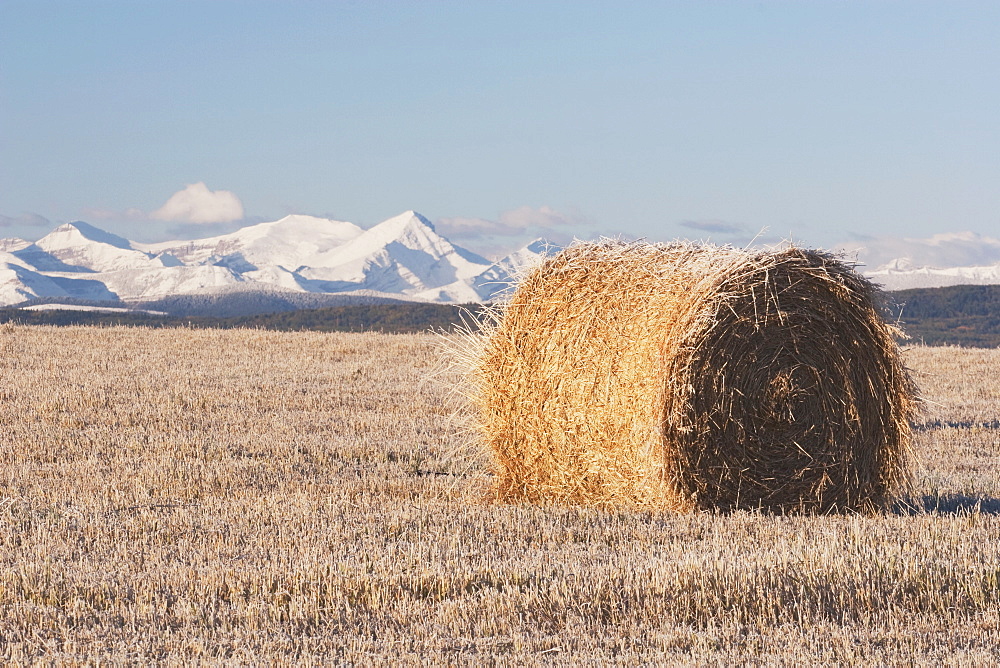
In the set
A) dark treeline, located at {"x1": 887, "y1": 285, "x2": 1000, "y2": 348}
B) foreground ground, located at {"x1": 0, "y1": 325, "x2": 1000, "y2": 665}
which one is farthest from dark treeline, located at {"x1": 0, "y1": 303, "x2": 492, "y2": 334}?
foreground ground, located at {"x1": 0, "y1": 325, "x2": 1000, "y2": 665}

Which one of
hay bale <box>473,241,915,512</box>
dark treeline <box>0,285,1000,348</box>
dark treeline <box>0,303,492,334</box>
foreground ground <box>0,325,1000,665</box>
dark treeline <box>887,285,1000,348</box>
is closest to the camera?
foreground ground <box>0,325,1000,665</box>

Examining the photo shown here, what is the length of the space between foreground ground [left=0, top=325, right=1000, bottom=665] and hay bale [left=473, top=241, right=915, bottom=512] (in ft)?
1.48

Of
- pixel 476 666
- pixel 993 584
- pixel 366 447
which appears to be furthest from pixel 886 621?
pixel 366 447

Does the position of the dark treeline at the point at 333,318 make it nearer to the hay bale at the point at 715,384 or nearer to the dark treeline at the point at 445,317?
the dark treeline at the point at 445,317

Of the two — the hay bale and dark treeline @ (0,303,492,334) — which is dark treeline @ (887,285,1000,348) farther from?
the hay bale

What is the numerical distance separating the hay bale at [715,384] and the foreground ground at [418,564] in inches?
17.7

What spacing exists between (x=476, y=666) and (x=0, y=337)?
83.0ft

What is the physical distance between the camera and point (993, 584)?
22.3ft

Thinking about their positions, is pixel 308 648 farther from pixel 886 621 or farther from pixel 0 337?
pixel 0 337

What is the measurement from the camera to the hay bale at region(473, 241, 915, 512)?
31.1 feet

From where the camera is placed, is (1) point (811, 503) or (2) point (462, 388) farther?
(2) point (462, 388)

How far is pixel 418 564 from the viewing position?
24.5 feet

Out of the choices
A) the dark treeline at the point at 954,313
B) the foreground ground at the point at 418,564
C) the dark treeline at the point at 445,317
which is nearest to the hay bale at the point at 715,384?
the foreground ground at the point at 418,564

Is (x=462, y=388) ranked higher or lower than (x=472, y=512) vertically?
higher
